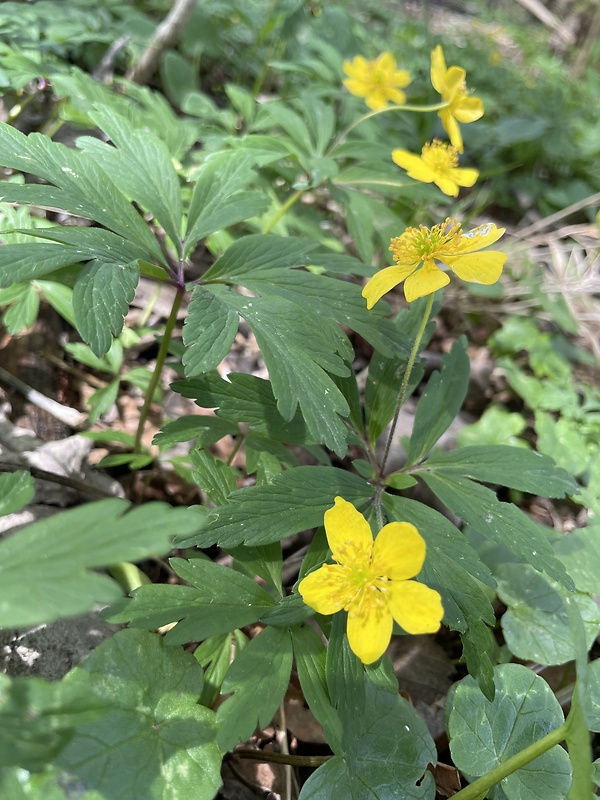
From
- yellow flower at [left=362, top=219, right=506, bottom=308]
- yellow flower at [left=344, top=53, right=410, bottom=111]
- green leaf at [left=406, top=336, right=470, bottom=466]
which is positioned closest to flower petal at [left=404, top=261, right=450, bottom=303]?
yellow flower at [left=362, top=219, right=506, bottom=308]

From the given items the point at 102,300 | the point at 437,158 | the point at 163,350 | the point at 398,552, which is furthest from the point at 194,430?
the point at 437,158

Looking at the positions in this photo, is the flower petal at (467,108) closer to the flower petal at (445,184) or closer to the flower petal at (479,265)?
the flower petal at (445,184)

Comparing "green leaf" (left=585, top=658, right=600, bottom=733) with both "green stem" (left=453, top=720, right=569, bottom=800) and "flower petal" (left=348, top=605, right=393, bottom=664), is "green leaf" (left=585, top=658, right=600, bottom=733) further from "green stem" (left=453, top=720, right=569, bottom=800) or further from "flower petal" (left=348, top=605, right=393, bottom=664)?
"flower petal" (left=348, top=605, right=393, bottom=664)

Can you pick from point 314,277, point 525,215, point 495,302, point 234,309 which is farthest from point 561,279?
point 234,309

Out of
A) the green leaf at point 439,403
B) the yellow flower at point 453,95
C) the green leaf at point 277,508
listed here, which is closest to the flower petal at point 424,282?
the green leaf at point 439,403

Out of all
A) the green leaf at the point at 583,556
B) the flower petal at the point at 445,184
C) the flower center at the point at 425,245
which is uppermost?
the flower petal at the point at 445,184

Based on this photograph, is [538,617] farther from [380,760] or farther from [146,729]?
[146,729]
